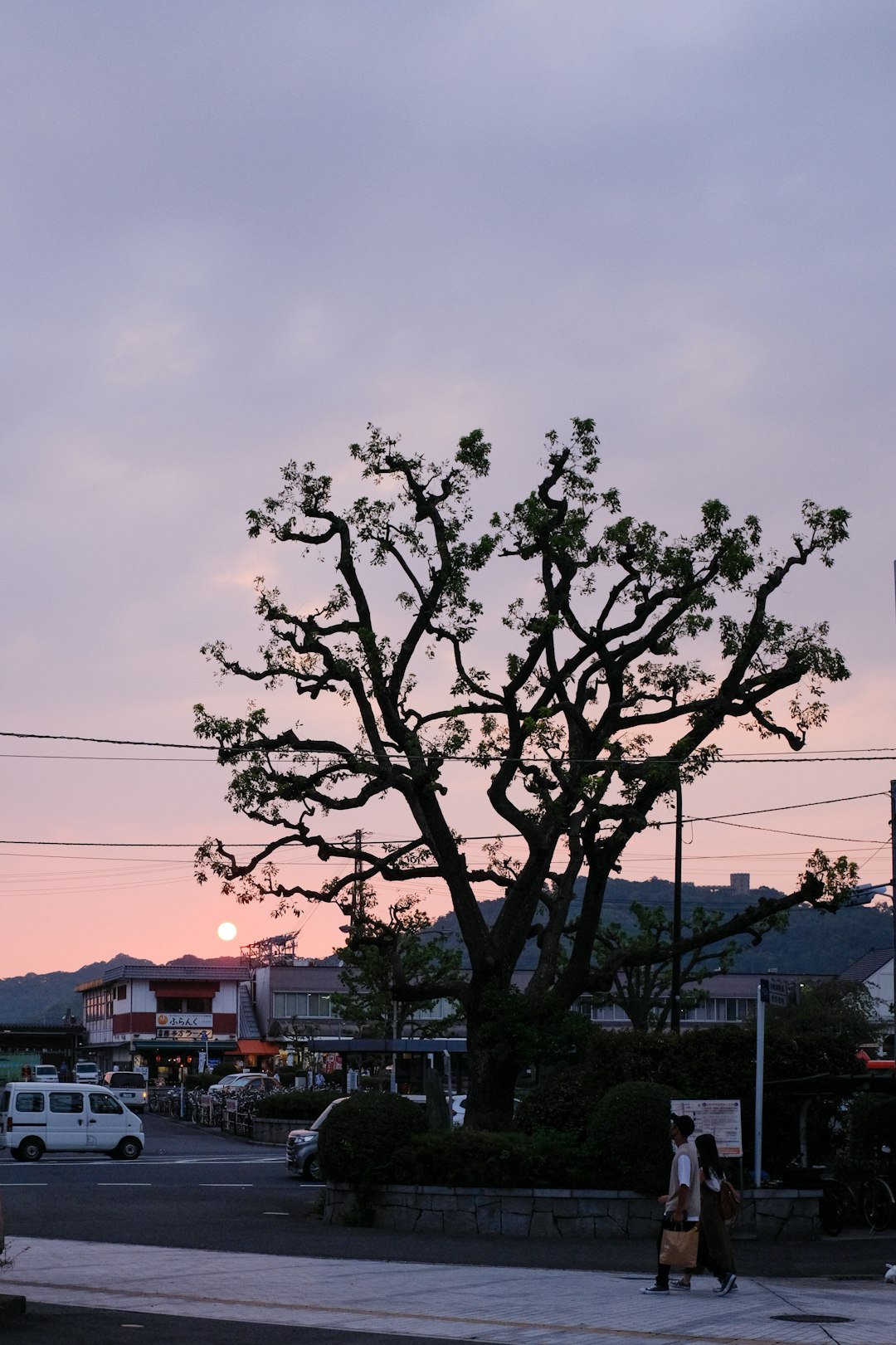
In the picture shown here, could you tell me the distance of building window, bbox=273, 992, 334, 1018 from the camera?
337 ft

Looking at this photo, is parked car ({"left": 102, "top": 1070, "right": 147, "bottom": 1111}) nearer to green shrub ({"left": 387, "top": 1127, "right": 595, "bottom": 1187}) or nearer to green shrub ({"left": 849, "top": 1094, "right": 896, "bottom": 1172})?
green shrub ({"left": 387, "top": 1127, "right": 595, "bottom": 1187})

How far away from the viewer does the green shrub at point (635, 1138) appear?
21.4 metres

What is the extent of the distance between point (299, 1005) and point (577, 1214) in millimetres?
Result: 83490

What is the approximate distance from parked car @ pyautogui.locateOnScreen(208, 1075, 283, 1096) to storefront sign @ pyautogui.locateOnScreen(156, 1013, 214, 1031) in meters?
37.1

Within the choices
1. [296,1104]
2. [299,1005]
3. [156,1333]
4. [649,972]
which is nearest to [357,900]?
[156,1333]

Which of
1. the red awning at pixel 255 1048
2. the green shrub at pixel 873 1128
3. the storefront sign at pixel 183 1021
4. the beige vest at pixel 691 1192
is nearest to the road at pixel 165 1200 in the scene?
the beige vest at pixel 691 1192

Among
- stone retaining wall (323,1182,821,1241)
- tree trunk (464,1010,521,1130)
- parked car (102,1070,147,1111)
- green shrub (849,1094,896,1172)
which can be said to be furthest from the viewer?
parked car (102,1070,147,1111)

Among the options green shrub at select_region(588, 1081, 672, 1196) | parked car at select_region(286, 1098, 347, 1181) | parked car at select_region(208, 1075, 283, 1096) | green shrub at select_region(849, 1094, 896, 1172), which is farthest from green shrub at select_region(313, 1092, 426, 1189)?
parked car at select_region(208, 1075, 283, 1096)

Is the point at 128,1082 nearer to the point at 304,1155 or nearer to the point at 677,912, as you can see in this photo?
the point at 677,912

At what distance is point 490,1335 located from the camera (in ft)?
39.8

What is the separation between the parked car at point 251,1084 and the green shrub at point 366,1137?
35.8 metres

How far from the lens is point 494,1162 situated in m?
22.0

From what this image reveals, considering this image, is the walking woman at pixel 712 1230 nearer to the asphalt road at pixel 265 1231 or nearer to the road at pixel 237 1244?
the road at pixel 237 1244

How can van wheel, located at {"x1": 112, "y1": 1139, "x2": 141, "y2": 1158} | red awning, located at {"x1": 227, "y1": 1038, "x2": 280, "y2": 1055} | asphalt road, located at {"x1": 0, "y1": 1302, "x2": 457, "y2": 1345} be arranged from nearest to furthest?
asphalt road, located at {"x1": 0, "y1": 1302, "x2": 457, "y2": 1345} < van wheel, located at {"x1": 112, "y1": 1139, "x2": 141, "y2": 1158} < red awning, located at {"x1": 227, "y1": 1038, "x2": 280, "y2": 1055}
